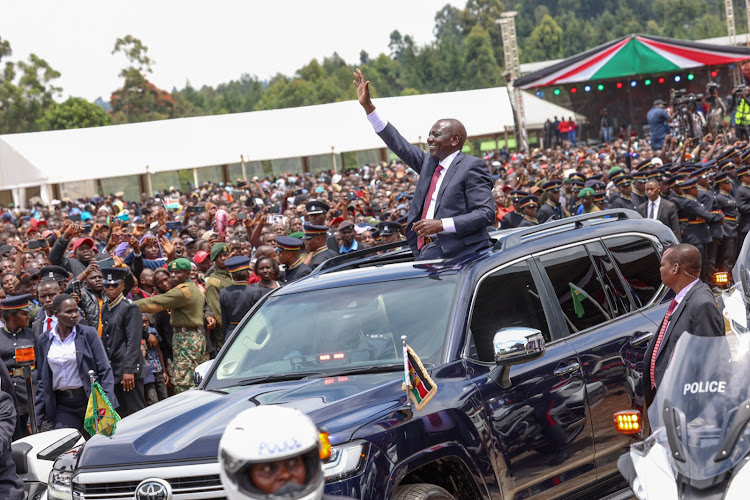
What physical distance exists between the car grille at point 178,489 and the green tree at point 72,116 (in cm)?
8300

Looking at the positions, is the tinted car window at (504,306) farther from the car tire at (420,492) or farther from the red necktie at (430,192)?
the red necktie at (430,192)

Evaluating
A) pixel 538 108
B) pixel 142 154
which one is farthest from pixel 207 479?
pixel 538 108

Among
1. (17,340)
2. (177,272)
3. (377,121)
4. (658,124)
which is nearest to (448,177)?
(377,121)

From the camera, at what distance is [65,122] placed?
85500 mm

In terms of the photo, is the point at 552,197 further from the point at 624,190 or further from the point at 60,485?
the point at 60,485

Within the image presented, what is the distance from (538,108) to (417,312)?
4822cm

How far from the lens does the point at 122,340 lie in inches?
396

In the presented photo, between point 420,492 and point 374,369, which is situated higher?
point 374,369

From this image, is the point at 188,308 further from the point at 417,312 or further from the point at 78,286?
the point at 417,312

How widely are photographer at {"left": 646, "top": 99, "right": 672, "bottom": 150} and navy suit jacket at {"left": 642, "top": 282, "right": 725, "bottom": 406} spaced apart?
27.4m

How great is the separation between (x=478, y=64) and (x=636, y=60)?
7460cm

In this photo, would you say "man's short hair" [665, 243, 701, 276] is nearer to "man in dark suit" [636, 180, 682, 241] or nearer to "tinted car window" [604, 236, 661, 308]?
"tinted car window" [604, 236, 661, 308]

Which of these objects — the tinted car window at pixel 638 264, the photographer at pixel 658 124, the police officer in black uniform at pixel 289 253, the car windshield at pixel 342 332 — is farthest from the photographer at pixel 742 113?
the car windshield at pixel 342 332

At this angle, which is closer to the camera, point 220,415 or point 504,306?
point 220,415
